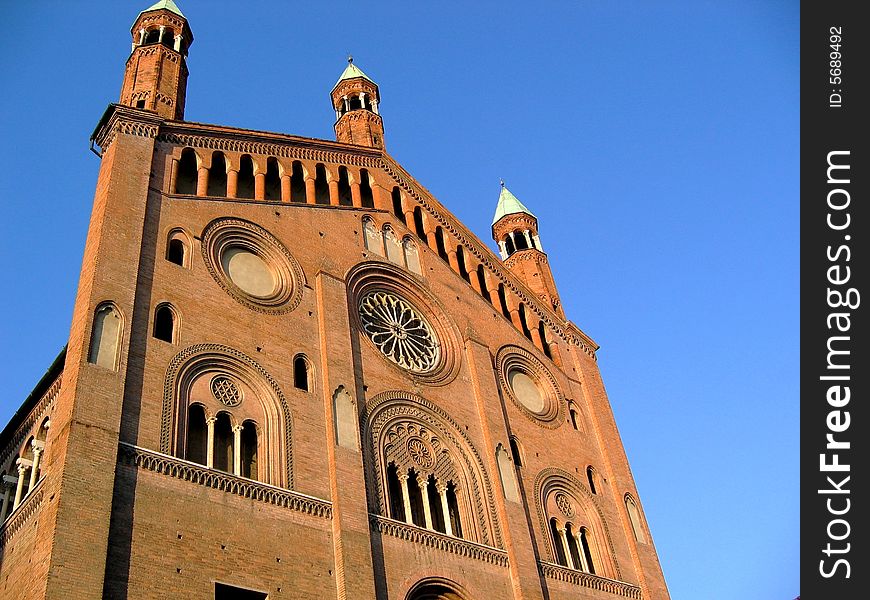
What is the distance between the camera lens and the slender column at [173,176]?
18438 millimetres

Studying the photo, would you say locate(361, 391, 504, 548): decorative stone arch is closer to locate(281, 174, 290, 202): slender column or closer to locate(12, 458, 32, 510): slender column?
locate(281, 174, 290, 202): slender column

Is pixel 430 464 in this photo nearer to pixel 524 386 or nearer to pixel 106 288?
pixel 524 386

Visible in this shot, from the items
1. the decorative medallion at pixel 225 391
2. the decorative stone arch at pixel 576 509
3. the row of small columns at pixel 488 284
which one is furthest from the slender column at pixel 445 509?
the row of small columns at pixel 488 284

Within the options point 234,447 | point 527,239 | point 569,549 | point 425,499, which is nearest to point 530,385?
point 569,549

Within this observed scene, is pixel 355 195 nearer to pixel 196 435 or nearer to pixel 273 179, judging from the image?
pixel 273 179

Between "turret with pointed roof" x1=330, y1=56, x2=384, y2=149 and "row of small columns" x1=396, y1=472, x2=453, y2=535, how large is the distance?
10.8 metres

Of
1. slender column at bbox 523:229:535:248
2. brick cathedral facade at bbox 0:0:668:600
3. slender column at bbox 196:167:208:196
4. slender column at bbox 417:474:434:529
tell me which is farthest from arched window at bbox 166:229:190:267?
slender column at bbox 523:229:535:248

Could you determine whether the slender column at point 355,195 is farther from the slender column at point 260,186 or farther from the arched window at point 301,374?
the arched window at point 301,374

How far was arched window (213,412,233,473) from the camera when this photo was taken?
1513cm

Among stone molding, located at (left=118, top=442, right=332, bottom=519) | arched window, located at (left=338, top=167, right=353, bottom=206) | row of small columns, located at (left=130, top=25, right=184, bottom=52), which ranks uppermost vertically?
row of small columns, located at (left=130, top=25, right=184, bottom=52)

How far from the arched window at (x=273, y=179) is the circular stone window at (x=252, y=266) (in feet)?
7.26

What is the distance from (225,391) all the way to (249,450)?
3.90ft
